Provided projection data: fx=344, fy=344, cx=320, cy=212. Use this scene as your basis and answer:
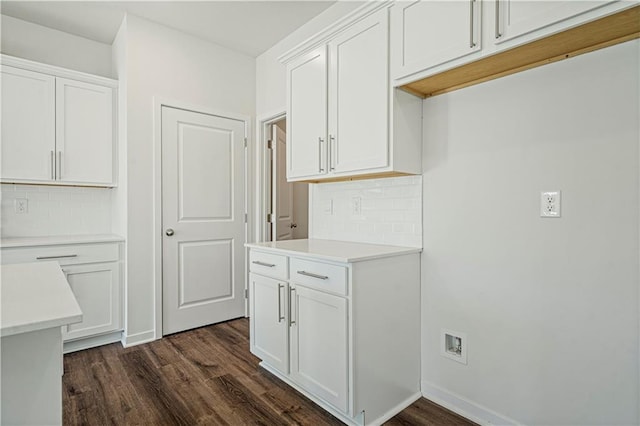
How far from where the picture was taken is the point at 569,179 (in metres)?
1.56

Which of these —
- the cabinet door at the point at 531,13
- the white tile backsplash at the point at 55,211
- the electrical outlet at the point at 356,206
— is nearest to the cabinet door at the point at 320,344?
the electrical outlet at the point at 356,206

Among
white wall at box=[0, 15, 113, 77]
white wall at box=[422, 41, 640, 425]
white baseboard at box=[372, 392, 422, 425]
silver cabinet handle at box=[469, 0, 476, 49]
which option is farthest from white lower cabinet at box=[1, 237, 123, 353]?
silver cabinet handle at box=[469, 0, 476, 49]

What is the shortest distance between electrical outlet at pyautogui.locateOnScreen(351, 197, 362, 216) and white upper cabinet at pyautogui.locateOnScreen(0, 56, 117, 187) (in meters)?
2.21

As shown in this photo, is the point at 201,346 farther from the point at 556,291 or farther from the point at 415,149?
the point at 556,291

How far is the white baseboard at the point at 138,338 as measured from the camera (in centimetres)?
288

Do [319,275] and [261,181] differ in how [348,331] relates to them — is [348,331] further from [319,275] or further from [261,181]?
[261,181]

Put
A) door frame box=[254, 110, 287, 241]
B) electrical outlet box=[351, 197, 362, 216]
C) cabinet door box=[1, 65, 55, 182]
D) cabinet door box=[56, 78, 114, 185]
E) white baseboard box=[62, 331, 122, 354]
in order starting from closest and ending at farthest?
electrical outlet box=[351, 197, 362, 216] → cabinet door box=[1, 65, 55, 182] → white baseboard box=[62, 331, 122, 354] → cabinet door box=[56, 78, 114, 185] → door frame box=[254, 110, 287, 241]

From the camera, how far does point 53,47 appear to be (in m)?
3.13

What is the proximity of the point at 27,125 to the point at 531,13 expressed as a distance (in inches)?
136

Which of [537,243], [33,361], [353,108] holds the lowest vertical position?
[33,361]

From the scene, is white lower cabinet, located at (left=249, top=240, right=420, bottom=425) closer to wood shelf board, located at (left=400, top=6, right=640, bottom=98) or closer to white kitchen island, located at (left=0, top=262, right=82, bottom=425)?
wood shelf board, located at (left=400, top=6, right=640, bottom=98)

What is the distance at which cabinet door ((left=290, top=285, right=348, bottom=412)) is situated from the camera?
5.91ft

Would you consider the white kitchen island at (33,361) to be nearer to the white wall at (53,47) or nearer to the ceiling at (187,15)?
the ceiling at (187,15)

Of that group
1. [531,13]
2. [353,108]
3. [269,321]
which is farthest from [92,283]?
[531,13]
